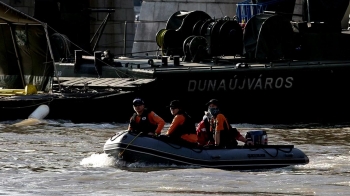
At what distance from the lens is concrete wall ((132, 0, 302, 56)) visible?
44938mm

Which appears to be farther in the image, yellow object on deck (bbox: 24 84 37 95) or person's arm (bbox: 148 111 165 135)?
yellow object on deck (bbox: 24 84 37 95)

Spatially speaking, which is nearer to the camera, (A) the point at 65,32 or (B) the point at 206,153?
(B) the point at 206,153

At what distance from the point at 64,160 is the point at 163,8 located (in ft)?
66.4

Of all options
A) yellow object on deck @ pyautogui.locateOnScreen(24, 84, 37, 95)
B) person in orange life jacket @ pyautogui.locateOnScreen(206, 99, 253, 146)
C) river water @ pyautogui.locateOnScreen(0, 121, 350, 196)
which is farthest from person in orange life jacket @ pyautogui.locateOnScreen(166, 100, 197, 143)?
yellow object on deck @ pyautogui.locateOnScreen(24, 84, 37, 95)

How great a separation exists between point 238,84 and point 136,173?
1054 cm

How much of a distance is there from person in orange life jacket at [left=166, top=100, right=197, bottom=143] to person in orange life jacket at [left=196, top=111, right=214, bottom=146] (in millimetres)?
132

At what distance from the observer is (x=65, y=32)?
4294 cm

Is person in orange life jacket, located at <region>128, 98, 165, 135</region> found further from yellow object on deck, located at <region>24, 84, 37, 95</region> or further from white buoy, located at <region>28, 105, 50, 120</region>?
yellow object on deck, located at <region>24, 84, 37, 95</region>

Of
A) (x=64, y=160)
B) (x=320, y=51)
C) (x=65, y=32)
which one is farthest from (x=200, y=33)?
(x=64, y=160)

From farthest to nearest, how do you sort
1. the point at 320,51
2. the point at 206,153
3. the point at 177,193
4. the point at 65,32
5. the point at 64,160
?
the point at 65,32 < the point at 320,51 < the point at 64,160 < the point at 206,153 < the point at 177,193

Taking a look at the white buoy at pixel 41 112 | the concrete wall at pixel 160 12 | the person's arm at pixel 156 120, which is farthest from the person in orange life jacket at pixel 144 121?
the concrete wall at pixel 160 12

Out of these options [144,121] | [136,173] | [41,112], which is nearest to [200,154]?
[136,173]

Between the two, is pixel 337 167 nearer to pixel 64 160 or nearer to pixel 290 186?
pixel 290 186

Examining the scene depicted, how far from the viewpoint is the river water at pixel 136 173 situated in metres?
21.1
